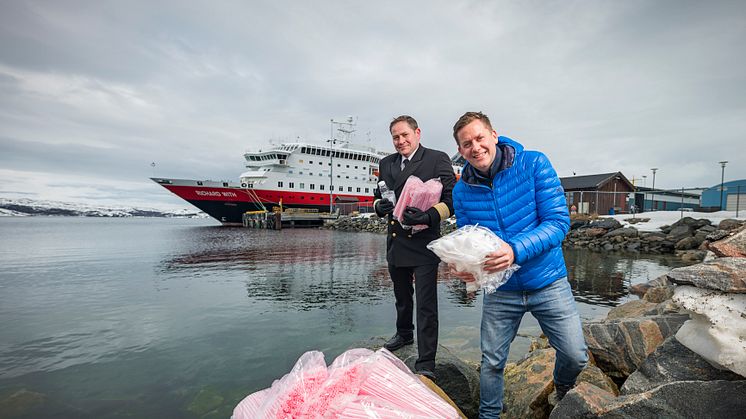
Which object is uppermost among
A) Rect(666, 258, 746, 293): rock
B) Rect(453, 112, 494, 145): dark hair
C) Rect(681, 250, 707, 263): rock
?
Rect(453, 112, 494, 145): dark hair

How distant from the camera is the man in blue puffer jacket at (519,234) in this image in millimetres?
1946

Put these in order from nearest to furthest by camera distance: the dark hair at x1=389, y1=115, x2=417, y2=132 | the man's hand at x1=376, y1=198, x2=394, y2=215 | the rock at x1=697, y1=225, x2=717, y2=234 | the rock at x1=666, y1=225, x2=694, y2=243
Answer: the dark hair at x1=389, y1=115, x2=417, y2=132 < the man's hand at x1=376, y1=198, x2=394, y2=215 < the rock at x1=697, y1=225, x2=717, y2=234 < the rock at x1=666, y1=225, x2=694, y2=243

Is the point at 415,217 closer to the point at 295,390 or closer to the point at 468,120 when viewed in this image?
the point at 468,120

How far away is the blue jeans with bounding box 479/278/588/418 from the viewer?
196cm

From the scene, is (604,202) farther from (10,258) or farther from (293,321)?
(10,258)

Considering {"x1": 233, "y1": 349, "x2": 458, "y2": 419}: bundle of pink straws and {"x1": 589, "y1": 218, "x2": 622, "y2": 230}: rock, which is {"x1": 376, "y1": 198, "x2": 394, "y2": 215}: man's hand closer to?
{"x1": 233, "y1": 349, "x2": 458, "y2": 419}: bundle of pink straws

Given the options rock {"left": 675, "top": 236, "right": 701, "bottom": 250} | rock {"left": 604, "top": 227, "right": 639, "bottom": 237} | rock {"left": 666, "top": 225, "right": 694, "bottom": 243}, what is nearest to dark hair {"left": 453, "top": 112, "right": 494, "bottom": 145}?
rock {"left": 675, "top": 236, "right": 701, "bottom": 250}

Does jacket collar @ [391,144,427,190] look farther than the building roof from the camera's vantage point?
No

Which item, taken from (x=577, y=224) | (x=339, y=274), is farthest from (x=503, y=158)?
(x=577, y=224)

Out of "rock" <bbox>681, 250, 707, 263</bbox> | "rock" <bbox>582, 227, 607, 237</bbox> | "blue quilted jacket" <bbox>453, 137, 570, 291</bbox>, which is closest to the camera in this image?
"blue quilted jacket" <bbox>453, 137, 570, 291</bbox>

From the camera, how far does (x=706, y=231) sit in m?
14.0

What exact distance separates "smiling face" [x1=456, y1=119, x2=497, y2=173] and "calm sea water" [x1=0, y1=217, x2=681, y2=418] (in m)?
3.18

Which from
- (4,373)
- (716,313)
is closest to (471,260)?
(716,313)

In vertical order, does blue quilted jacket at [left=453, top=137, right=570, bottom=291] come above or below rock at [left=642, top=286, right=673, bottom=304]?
above
